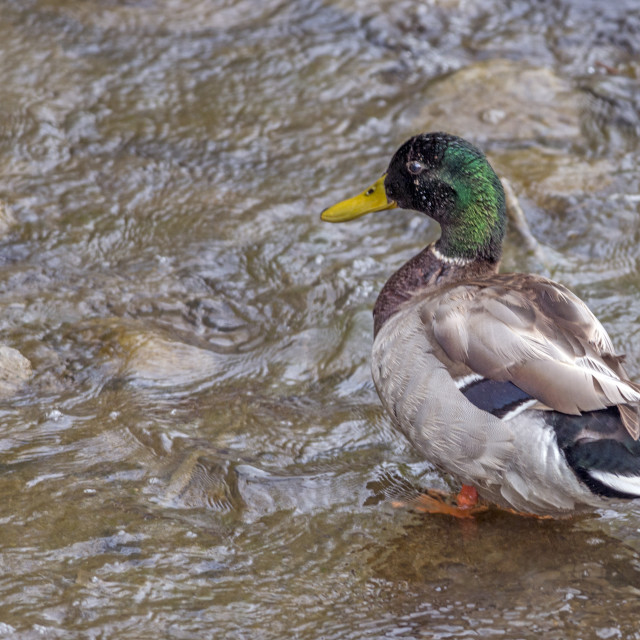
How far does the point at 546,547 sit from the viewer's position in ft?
11.1

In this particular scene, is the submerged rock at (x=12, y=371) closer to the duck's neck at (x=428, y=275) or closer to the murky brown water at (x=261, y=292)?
the murky brown water at (x=261, y=292)

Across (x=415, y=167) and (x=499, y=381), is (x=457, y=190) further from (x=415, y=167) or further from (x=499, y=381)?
(x=499, y=381)

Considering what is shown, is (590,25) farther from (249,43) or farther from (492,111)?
(249,43)

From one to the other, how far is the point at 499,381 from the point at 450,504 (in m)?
0.68

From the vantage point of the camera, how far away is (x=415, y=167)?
4.03 m

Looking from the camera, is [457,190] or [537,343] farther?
[457,190]

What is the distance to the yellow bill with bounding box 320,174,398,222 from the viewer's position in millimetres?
4262

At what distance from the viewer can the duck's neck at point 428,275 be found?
4.04 metres

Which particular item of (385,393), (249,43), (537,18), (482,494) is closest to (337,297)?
(385,393)

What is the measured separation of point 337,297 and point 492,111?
2117 mm

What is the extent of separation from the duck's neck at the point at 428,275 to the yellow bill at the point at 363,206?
346 mm

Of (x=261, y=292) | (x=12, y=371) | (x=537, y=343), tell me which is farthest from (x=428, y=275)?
(x=12, y=371)

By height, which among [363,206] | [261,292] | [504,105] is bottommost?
[261,292]

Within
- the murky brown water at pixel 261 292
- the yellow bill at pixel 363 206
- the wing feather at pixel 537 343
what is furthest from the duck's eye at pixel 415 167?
the murky brown water at pixel 261 292
